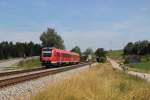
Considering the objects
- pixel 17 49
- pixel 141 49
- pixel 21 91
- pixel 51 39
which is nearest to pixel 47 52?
pixel 21 91

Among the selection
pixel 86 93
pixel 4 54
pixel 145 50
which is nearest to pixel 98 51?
pixel 145 50

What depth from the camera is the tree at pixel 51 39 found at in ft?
452

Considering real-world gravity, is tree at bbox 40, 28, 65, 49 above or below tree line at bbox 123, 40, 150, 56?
above

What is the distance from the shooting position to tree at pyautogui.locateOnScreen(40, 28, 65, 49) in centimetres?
13788

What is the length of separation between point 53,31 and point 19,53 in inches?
1293

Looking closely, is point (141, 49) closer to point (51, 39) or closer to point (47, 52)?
point (51, 39)

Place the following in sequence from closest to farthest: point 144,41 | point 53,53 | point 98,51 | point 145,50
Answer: point 53,53 → point 98,51 → point 145,50 → point 144,41

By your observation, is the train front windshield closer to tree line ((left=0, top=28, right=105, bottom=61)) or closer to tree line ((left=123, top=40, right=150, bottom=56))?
tree line ((left=0, top=28, right=105, bottom=61))

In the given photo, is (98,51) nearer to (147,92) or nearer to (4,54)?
(4,54)

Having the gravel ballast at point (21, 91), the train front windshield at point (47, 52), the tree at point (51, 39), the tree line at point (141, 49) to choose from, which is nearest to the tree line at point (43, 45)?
the tree at point (51, 39)

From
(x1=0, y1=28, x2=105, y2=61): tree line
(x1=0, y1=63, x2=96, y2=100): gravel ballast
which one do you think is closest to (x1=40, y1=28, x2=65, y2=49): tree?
(x1=0, y1=28, x2=105, y2=61): tree line

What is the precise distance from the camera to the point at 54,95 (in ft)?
35.0

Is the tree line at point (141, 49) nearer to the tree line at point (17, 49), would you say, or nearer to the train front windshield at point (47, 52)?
the tree line at point (17, 49)

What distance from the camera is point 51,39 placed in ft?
454
